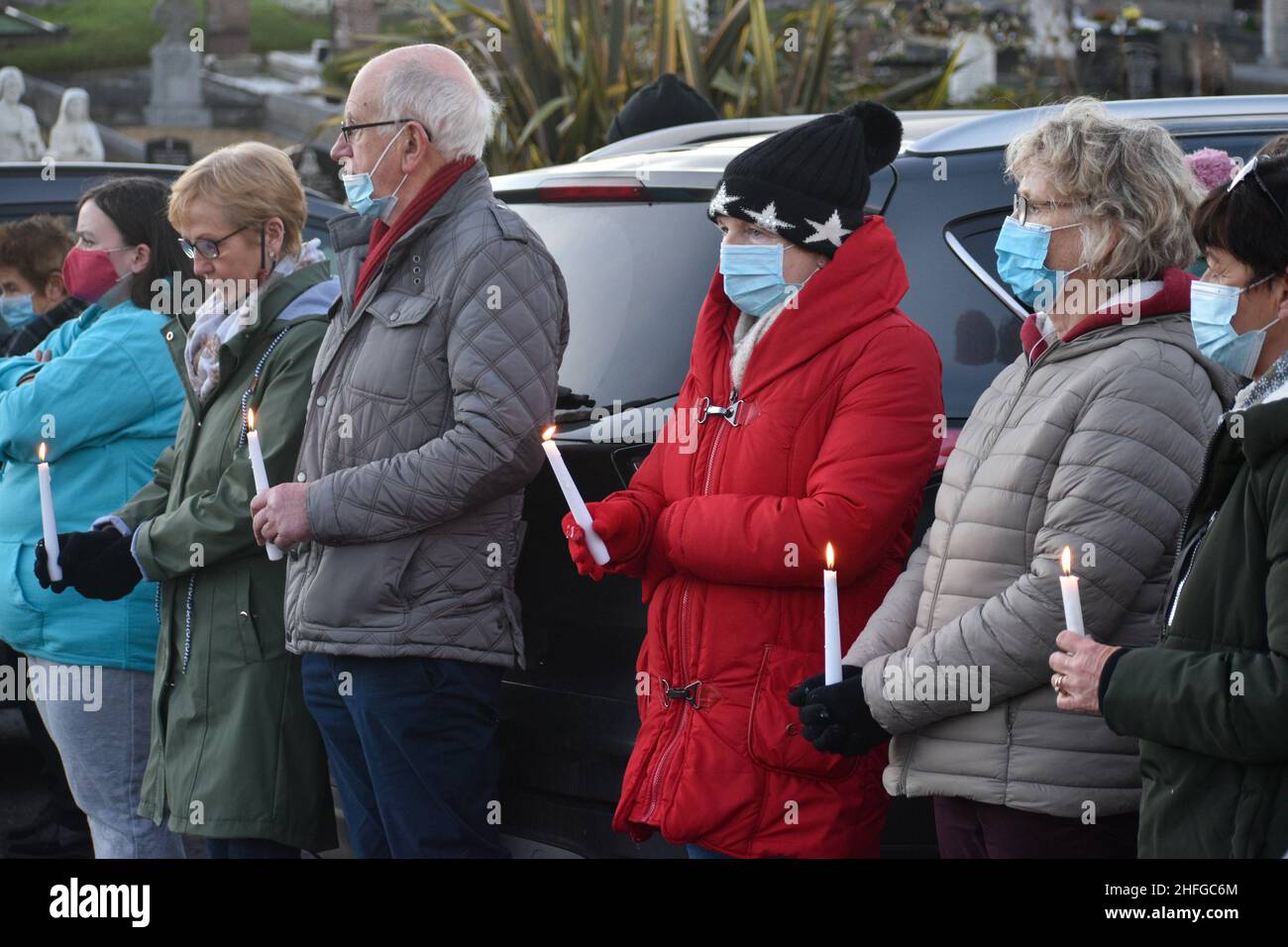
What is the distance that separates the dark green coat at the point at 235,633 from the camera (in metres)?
3.61

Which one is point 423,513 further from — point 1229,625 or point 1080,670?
point 1229,625

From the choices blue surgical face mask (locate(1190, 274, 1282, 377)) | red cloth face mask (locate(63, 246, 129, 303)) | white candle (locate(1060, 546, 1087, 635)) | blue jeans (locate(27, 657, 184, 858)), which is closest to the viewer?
white candle (locate(1060, 546, 1087, 635))

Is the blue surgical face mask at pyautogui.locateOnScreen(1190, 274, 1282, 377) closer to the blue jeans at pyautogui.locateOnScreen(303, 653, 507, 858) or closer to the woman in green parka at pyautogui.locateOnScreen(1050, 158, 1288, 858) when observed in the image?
the woman in green parka at pyautogui.locateOnScreen(1050, 158, 1288, 858)

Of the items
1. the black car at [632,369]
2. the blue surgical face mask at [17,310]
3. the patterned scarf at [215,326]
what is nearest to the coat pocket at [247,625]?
the patterned scarf at [215,326]

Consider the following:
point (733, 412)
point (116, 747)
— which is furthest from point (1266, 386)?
point (116, 747)

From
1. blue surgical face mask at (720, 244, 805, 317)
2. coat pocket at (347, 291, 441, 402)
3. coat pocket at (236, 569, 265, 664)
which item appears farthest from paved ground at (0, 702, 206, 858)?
blue surgical face mask at (720, 244, 805, 317)

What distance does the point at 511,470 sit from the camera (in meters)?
3.34

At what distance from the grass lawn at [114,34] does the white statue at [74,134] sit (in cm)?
829

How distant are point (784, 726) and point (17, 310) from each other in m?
3.38

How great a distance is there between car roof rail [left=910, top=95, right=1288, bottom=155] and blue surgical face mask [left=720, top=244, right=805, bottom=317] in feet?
1.88

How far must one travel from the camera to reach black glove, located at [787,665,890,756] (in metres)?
2.81
